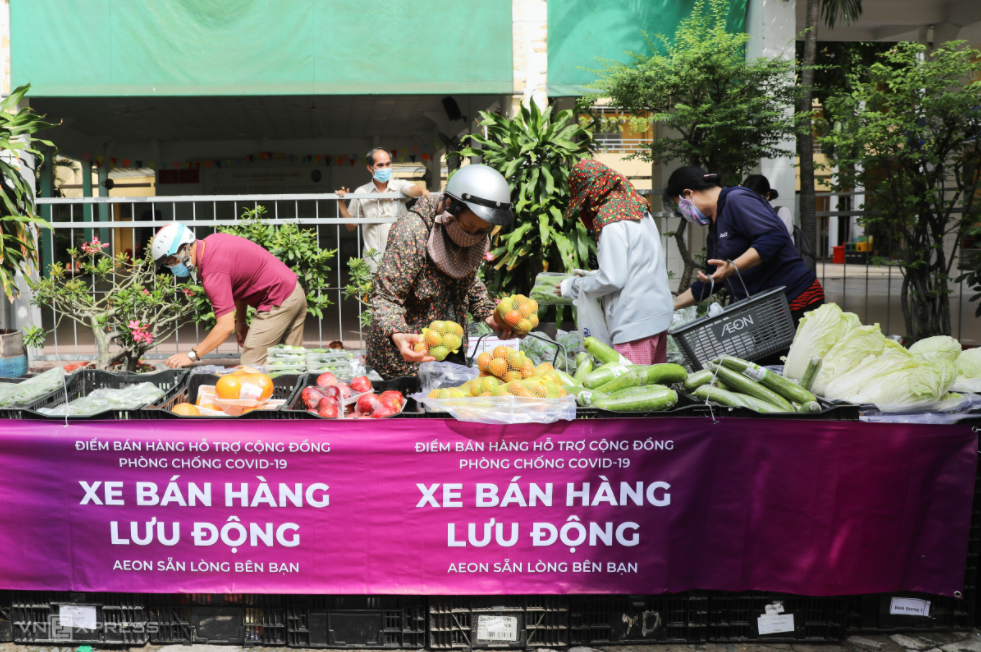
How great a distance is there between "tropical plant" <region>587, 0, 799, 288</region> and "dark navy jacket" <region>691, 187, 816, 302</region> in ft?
13.7

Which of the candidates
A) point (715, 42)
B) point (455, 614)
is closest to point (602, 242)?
point (455, 614)

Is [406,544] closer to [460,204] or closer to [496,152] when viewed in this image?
[460,204]

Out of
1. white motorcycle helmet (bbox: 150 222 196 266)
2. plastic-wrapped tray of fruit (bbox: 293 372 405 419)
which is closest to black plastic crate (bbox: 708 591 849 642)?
plastic-wrapped tray of fruit (bbox: 293 372 405 419)

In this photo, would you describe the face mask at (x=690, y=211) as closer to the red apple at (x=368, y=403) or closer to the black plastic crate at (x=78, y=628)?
the red apple at (x=368, y=403)

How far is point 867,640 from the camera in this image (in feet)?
10.3

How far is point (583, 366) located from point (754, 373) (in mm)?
792

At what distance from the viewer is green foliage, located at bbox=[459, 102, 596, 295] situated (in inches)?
280

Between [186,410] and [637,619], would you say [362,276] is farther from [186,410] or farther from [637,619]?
[637,619]

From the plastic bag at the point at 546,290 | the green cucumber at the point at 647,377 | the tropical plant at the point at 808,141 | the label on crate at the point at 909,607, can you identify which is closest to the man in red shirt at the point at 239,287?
the plastic bag at the point at 546,290

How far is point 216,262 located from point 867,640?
412cm

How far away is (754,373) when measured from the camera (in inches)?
129

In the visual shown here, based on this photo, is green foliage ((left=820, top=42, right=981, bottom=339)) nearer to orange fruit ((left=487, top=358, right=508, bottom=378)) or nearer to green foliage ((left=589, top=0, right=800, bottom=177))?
Answer: green foliage ((left=589, top=0, right=800, bottom=177))

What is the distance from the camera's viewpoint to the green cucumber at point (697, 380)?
11.0ft

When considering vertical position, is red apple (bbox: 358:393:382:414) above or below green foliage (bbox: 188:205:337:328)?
below
